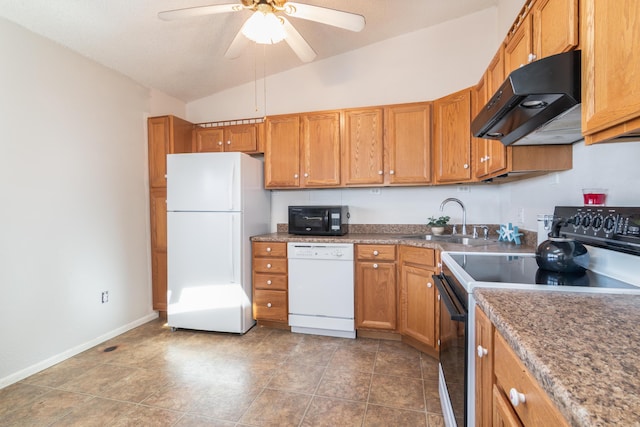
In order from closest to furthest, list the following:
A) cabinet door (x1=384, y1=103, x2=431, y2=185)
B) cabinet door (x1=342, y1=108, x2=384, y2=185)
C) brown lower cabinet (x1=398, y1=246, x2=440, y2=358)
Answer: brown lower cabinet (x1=398, y1=246, x2=440, y2=358), cabinet door (x1=384, y1=103, x2=431, y2=185), cabinet door (x1=342, y1=108, x2=384, y2=185)

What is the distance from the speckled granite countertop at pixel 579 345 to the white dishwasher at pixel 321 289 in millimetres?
1655

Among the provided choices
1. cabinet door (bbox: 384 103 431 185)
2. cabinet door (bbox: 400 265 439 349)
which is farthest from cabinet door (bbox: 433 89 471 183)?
cabinet door (bbox: 400 265 439 349)

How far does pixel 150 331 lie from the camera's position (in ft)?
9.24

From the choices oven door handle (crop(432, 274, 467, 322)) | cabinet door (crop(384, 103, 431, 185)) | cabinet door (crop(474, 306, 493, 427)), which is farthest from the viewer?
cabinet door (crop(384, 103, 431, 185))

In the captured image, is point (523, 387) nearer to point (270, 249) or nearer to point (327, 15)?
point (327, 15)

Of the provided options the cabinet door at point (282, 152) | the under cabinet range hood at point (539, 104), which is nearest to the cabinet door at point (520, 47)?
the under cabinet range hood at point (539, 104)

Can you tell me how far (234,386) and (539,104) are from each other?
228 cm

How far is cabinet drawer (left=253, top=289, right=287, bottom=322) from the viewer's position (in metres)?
2.75

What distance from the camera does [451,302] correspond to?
1.32 metres

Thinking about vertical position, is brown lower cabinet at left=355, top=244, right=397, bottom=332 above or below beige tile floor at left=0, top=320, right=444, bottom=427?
above

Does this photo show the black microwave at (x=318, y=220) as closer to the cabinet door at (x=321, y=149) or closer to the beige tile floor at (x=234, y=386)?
the cabinet door at (x=321, y=149)

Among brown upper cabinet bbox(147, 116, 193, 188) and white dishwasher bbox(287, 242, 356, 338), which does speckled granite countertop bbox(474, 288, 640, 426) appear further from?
brown upper cabinet bbox(147, 116, 193, 188)

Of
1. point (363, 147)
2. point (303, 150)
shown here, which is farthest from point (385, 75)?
point (303, 150)

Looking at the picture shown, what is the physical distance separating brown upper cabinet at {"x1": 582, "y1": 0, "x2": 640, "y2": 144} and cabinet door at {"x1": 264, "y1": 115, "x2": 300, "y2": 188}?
2.30 metres
